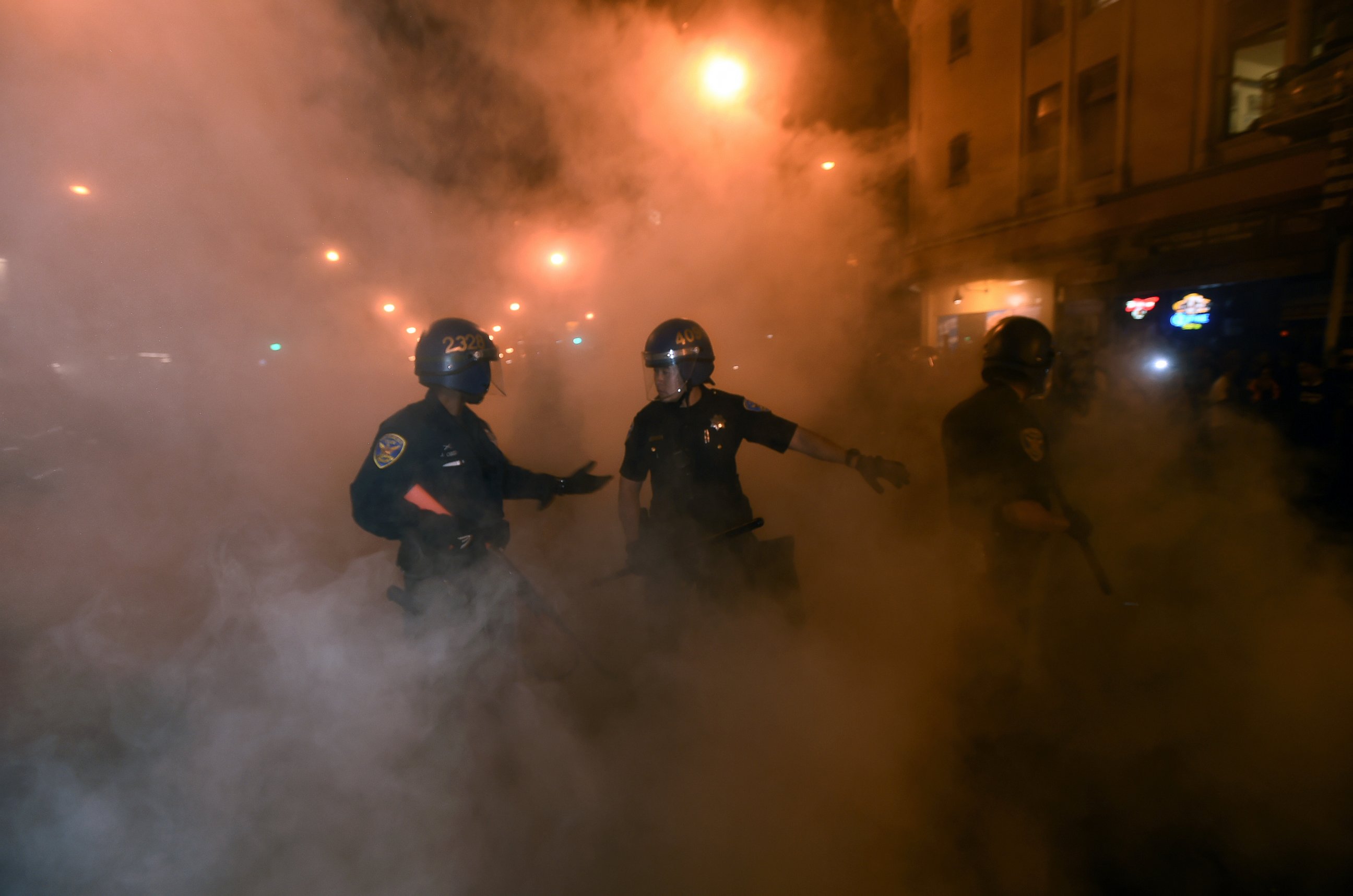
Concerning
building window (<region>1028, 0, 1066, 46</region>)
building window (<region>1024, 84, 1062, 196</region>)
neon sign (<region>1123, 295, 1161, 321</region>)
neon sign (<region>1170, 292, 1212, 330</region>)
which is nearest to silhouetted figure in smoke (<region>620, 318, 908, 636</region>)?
building window (<region>1024, 84, 1062, 196</region>)

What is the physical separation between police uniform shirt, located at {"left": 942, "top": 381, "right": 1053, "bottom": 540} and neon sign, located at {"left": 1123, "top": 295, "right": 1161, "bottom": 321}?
10.1 meters

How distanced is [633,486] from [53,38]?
6.77 ft

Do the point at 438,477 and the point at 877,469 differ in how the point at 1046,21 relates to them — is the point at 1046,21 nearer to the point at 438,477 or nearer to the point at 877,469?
the point at 877,469

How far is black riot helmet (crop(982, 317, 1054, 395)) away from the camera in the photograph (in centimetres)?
232

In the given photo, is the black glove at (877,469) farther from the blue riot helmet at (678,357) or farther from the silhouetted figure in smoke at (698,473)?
the blue riot helmet at (678,357)

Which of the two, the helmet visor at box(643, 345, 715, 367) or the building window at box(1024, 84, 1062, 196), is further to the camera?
the building window at box(1024, 84, 1062, 196)

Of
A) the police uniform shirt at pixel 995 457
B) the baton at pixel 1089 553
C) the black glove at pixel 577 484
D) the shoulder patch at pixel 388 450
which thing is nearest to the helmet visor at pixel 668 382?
the black glove at pixel 577 484

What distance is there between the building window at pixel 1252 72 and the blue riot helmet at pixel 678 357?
29.7 ft

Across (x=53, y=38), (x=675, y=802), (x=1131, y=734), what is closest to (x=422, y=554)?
(x=675, y=802)

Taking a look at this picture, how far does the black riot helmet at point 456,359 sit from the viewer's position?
2.08m

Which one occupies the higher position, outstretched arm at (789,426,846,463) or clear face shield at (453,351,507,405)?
clear face shield at (453,351,507,405)

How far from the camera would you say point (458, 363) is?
2.09 metres

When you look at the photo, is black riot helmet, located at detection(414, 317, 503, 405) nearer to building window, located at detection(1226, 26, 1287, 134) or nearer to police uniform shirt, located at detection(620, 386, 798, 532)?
police uniform shirt, located at detection(620, 386, 798, 532)

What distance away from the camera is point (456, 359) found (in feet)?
6.84
